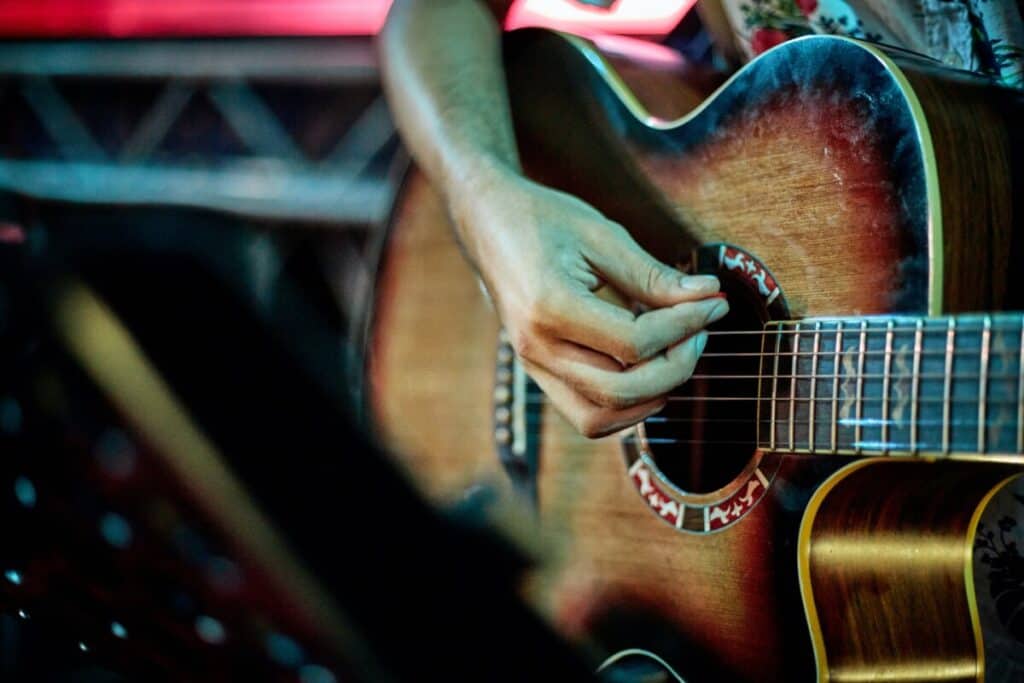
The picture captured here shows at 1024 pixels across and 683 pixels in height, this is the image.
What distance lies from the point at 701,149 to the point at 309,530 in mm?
816

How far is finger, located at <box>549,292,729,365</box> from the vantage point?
709mm

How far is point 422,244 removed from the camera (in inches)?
43.1

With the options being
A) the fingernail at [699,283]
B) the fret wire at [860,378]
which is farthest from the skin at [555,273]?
the fret wire at [860,378]

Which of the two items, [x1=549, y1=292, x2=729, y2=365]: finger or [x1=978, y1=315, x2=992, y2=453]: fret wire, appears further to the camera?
[x1=549, y1=292, x2=729, y2=365]: finger

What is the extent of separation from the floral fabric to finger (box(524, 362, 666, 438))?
0.37 metres

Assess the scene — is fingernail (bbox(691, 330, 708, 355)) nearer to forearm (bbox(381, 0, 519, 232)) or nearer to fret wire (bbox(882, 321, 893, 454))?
fret wire (bbox(882, 321, 893, 454))

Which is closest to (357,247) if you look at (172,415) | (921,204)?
(172,415)

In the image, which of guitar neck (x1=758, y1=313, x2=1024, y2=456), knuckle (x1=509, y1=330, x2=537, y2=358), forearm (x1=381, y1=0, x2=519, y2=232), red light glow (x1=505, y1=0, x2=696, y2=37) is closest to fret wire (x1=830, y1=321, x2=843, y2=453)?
guitar neck (x1=758, y1=313, x2=1024, y2=456)

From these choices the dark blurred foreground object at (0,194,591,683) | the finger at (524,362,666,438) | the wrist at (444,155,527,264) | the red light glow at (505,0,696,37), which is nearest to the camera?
the finger at (524,362,666,438)

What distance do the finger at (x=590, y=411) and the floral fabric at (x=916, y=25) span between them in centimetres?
37

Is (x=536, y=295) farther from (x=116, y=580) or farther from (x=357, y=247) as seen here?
(x=357, y=247)

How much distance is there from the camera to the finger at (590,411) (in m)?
0.75

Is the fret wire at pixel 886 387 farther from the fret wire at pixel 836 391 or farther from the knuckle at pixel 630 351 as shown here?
the knuckle at pixel 630 351

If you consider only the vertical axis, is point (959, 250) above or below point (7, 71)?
below
